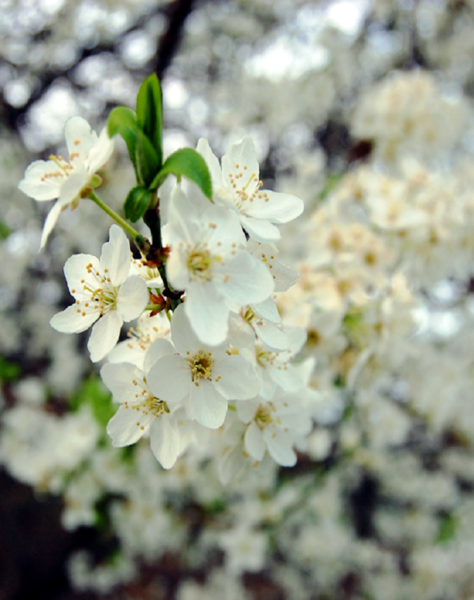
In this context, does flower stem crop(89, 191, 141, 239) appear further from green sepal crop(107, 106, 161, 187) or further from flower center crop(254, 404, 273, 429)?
flower center crop(254, 404, 273, 429)

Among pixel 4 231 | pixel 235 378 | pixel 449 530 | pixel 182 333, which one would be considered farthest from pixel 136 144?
pixel 449 530

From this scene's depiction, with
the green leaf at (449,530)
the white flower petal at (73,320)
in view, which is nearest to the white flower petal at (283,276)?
the white flower petal at (73,320)

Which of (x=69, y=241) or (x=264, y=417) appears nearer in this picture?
(x=264, y=417)

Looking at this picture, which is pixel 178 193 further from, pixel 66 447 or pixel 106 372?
pixel 66 447

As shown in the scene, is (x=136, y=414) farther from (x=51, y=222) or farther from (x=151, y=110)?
(x=151, y=110)

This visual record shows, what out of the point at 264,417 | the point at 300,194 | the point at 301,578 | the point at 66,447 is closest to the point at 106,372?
the point at 264,417

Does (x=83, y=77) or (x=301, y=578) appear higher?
(x=83, y=77)

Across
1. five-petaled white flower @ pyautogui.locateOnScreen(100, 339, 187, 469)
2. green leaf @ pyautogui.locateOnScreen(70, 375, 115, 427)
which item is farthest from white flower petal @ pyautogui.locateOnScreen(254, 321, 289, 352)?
green leaf @ pyautogui.locateOnScreen(70, 375, 115, 427)
